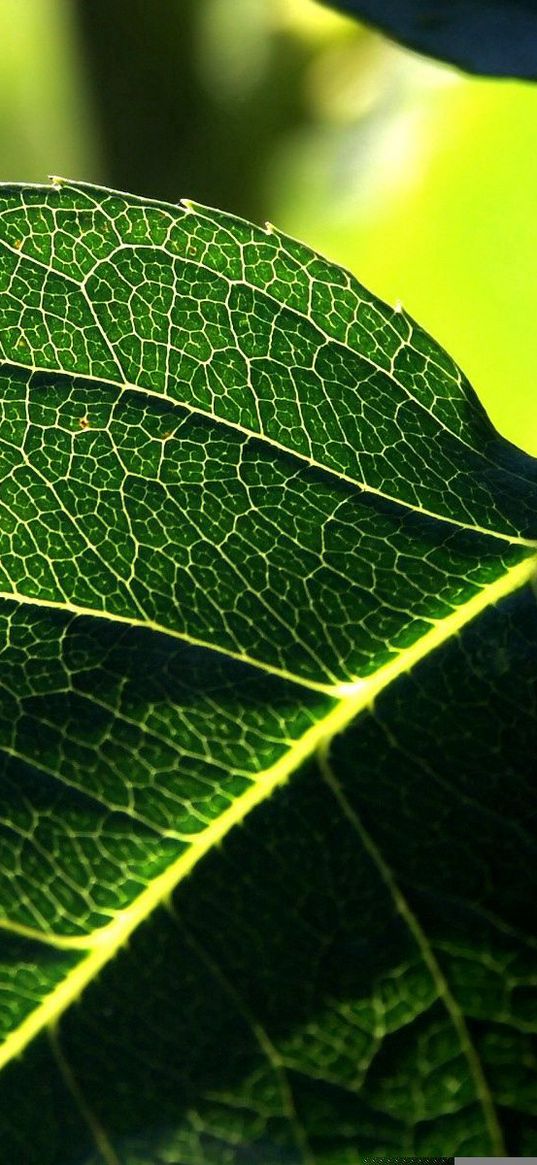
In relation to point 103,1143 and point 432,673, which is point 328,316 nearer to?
point 432,673

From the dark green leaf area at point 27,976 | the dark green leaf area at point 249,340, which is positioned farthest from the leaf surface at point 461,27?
the dark green leaf area at point 27,976

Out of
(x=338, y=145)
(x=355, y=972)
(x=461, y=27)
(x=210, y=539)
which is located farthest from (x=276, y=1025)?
(x=338, y=145)

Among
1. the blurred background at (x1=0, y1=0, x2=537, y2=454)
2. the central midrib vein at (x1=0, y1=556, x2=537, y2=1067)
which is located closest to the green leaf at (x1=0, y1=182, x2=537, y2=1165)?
the central midrib vein at (x1=0, y1=556, x2=537, y2=1067)

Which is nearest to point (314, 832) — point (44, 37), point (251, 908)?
point (251, 908)

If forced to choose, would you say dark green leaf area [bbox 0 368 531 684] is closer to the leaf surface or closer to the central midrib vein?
the central midrib vein

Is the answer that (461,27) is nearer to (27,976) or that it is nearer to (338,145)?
(27,976)

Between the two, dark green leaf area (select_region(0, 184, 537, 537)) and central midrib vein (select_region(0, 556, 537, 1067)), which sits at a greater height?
dark green leaf area (select_region(0, 184, 537, 537))
